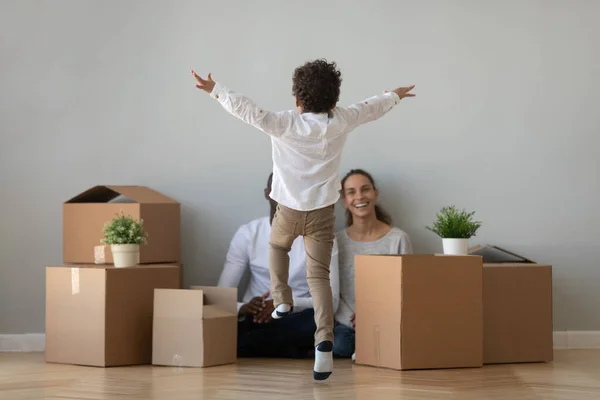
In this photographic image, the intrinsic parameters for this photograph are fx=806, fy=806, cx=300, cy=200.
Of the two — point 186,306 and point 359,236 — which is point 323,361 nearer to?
point 186,306

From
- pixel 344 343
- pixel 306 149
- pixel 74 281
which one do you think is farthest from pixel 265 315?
pixel 306 149

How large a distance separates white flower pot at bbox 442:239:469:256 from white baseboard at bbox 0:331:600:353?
0.82 meters

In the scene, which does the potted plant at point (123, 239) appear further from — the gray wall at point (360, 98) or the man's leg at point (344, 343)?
the man's leg at point (344, 343)

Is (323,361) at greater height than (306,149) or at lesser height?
lesser

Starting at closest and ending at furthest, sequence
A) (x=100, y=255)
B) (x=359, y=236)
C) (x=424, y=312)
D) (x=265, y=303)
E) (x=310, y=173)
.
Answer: (x=310, y=173)
(x=424, y=312)
(x=100, y=255)
(x=265, y=303)
(x=359, y=236)

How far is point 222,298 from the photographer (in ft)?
10.5

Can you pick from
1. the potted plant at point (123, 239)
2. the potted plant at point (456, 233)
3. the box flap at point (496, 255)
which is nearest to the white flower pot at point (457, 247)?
the potted plant at point (456, 233)

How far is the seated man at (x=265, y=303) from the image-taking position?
3.32 meters

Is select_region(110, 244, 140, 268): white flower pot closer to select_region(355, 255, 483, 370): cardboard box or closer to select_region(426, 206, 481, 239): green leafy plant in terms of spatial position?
select_region(355, 255, 483, 370): cardboard box

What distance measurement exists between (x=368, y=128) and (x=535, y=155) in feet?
2.53

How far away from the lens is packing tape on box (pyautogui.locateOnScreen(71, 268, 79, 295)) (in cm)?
307

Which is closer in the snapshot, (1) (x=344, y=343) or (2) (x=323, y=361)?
(2) (x=323, y=361)

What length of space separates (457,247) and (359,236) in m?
0.53

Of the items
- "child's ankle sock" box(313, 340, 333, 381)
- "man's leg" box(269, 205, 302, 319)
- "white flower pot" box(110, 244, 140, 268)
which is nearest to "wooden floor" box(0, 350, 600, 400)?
"child's ankle sock" box(313, 340, 333, 381)
